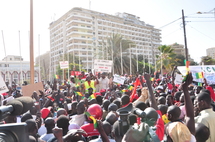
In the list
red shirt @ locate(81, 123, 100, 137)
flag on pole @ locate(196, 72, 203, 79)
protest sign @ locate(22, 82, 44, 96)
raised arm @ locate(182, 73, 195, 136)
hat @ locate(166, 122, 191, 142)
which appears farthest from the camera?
flag on pole @ locate(196, 72, 203, 79)

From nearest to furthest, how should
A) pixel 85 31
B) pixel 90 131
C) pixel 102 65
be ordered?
pixel 90 131
pixel 102 65
pixel 85 31

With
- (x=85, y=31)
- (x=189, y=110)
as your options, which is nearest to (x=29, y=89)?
(x=189, y=110)

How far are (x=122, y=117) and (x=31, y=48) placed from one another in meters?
7.60

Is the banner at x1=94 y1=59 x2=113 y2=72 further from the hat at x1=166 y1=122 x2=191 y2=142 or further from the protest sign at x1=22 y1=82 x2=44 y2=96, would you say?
the hat at x1=166 y1=122 x2=191 y2=142

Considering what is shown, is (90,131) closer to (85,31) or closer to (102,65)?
(102,65)

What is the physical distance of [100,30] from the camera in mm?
72375

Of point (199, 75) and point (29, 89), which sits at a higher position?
point (199, 75)

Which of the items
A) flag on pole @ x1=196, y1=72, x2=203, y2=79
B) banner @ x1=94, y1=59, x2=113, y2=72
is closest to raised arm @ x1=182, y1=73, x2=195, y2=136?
flag on pole @ x1=196, y1=72, x2=203, y2=79

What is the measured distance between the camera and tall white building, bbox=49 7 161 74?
2628 inches

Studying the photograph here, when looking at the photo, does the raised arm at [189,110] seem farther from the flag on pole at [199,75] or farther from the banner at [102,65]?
the banner at [102,65]

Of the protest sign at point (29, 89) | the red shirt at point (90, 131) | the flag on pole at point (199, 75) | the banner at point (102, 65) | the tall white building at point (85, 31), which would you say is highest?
the tall white building at point (85, 31)

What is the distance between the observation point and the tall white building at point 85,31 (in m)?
66.8

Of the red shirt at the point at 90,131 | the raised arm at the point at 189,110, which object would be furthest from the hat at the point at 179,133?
the red shirt at the point at 90,131

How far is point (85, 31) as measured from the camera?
69375mm
